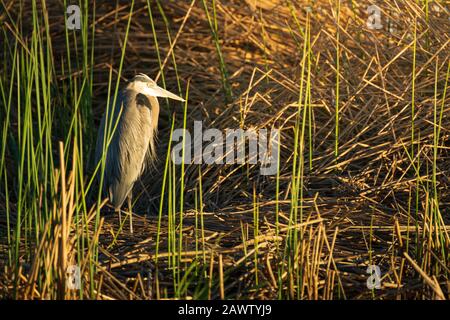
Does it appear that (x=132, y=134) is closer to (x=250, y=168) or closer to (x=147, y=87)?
(x=147, y=87)

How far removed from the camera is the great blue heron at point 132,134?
207 inches

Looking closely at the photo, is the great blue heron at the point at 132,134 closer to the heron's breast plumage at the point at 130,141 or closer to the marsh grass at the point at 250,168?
the heron's breast plumage at the point at 130,141

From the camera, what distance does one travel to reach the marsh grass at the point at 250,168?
3.42 metres

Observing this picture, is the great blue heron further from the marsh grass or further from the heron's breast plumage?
the marsh grass

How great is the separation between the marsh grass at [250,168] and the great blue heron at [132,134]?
0.13m

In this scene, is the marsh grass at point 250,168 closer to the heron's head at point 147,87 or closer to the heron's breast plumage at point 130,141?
the heron's breast plumage at point 130,141

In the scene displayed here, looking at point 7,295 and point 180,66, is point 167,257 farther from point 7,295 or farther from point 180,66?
point 180,66

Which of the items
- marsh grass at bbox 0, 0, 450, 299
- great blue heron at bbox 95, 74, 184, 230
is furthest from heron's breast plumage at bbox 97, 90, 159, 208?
marsh grass at bbox 0, 0, 450, 299

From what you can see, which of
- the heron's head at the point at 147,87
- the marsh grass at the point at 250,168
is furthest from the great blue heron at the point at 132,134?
the marsh grass at the point at 250,168

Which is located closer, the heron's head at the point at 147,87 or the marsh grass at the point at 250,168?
the marsh grass at the point at 250,168

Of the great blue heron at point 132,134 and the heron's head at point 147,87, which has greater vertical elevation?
the heron's head at point 147,87

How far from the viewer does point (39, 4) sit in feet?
20.8
